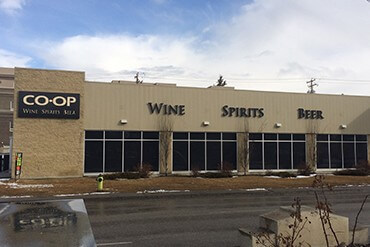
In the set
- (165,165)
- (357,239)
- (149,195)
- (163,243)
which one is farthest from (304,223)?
(165,165)

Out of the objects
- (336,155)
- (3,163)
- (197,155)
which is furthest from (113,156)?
(336,155)

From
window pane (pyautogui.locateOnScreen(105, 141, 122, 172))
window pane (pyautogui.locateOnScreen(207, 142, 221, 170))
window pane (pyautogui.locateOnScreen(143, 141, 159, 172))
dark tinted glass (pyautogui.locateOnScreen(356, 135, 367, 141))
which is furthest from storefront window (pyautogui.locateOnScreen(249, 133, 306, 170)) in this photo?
window pane (pyautogui.locateOnScreen(105, 141, 122, 172))

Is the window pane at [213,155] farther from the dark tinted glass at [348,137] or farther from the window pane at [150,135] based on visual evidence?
the dark tinted glass at [348,137]

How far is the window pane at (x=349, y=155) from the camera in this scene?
32.7 m

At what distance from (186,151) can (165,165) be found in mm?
1951

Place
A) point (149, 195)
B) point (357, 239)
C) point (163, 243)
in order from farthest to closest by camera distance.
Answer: point (149, 195) → point (163, 243) → point (357, 239)

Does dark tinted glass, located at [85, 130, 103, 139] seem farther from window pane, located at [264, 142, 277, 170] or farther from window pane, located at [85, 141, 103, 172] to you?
window pane, located at [264, 142, 277, 170]

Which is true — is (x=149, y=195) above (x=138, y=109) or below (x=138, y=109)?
below

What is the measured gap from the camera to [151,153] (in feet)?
92.2

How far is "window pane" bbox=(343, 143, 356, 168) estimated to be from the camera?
32719 millimetres

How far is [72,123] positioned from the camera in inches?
1033

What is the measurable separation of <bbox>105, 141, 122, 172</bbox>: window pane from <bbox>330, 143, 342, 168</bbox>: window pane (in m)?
17.6

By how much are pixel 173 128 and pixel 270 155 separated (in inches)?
324

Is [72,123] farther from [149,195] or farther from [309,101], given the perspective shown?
[309,101]
